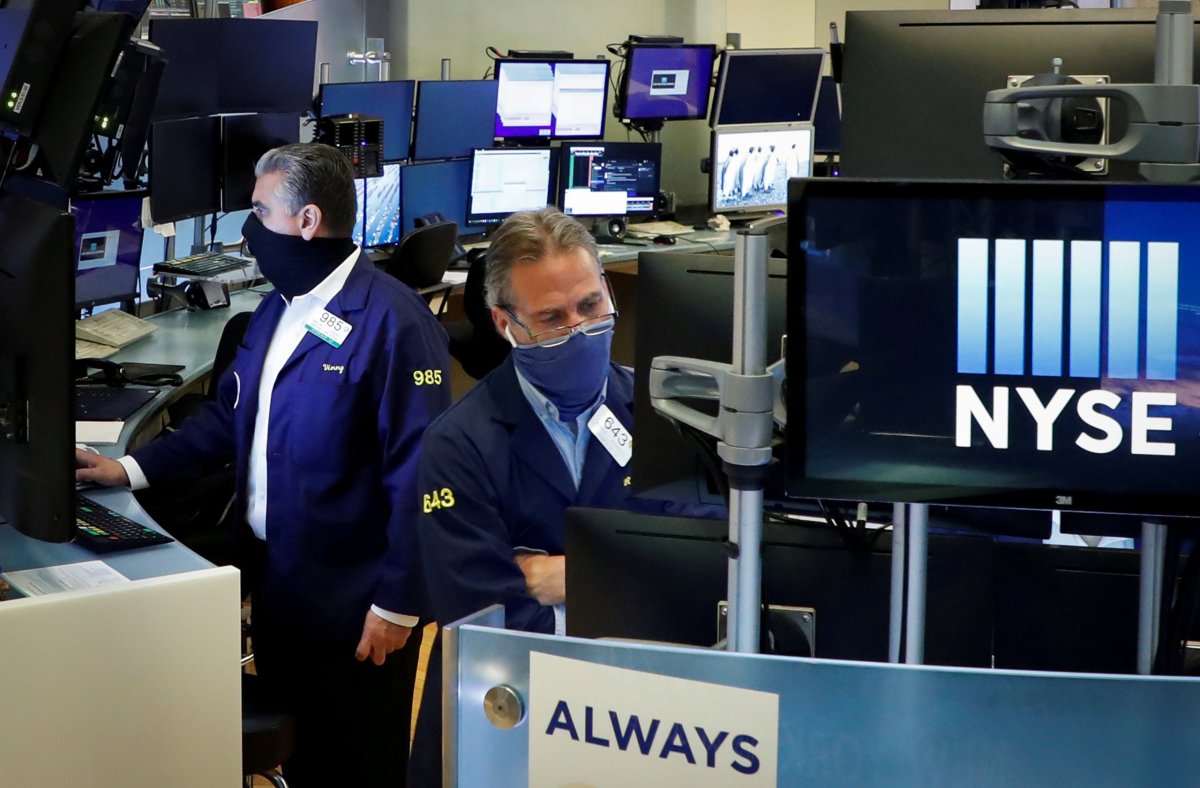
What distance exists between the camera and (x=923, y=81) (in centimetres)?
156

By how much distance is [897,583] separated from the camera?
1.17 m

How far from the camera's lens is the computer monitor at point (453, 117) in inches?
224

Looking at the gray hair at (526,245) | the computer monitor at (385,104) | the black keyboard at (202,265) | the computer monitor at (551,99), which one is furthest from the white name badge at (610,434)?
the computer monitor at (551,99)

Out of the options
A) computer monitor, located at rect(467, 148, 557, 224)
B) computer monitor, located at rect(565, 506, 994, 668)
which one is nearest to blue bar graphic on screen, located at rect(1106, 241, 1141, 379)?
computer monitor, located at rect(565, 506, 994, 668)

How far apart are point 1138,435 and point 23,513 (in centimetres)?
133

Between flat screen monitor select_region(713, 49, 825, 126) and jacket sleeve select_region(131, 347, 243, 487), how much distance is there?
4.27 meters

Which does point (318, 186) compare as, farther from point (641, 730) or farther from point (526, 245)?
point (641, 730)

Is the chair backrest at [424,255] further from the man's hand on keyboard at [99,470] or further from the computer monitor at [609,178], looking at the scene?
the man's hand on keyboard at [99,470]

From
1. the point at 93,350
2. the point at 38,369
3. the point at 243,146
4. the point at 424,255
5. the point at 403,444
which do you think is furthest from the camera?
the point at 424,255

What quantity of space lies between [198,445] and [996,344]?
2.16 m

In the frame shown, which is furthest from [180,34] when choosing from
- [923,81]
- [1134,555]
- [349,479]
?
[1134,555]

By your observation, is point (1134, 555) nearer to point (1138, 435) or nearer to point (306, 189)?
point (1138, 435)

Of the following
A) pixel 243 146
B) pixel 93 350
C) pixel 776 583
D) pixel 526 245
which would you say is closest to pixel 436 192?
pixel 243 146

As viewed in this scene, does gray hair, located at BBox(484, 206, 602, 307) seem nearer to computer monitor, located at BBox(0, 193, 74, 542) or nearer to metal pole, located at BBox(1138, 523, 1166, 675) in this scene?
computer monitor, located at BBox(0, 193, 74, 542)
